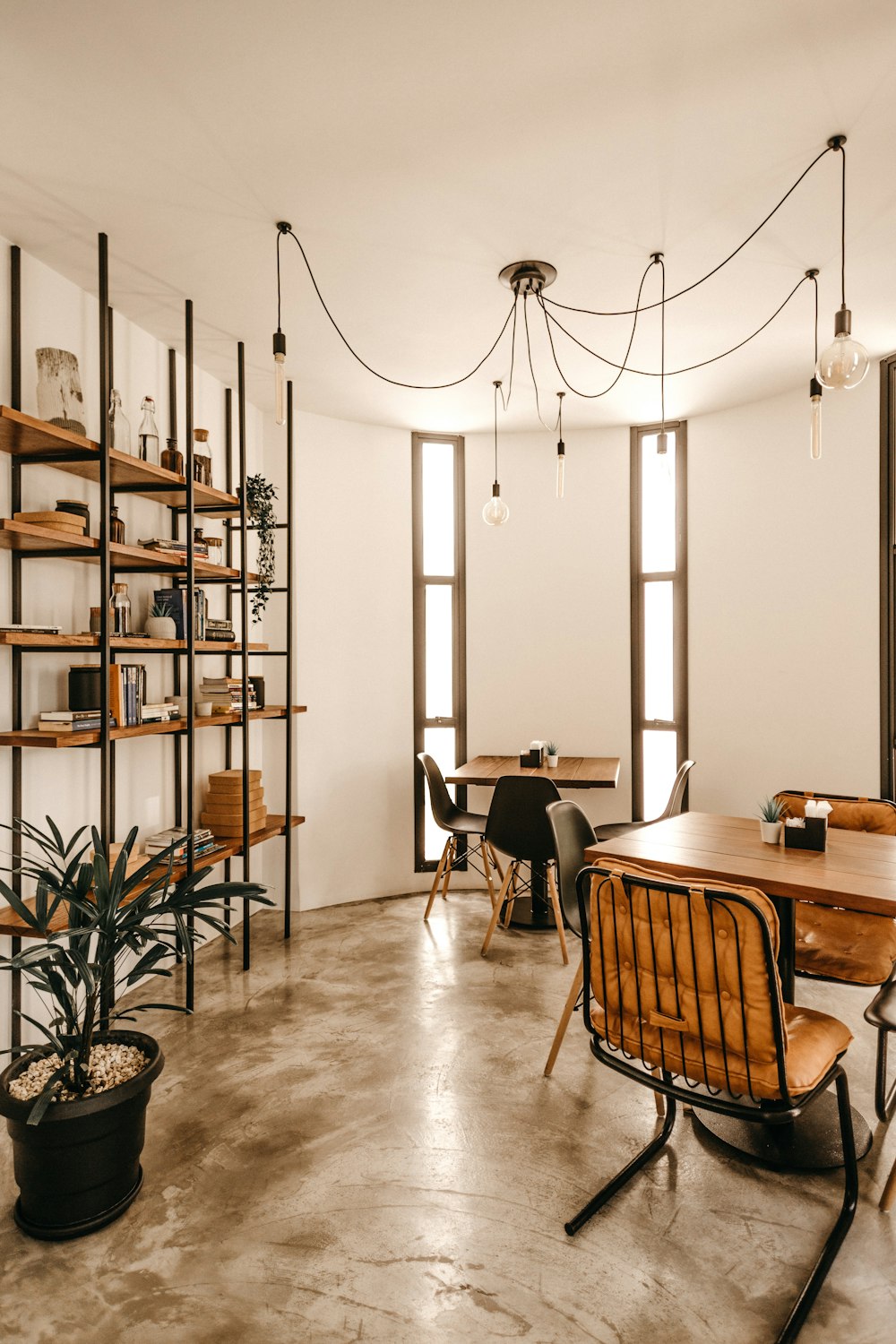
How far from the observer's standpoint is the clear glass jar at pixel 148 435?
11.0ft

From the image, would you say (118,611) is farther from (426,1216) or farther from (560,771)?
(560,771)

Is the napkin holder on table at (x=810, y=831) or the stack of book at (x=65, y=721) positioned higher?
the stack of book at (x=65, y=721)

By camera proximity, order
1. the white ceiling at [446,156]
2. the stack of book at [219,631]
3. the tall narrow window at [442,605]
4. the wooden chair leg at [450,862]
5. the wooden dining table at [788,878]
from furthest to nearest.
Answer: the tall narrow window at [442,605]
the wooden chair leg at [450,862]
the stack of book at [219,631]
the wooden dining table at [788,878]
the white ceiling at [446,156]

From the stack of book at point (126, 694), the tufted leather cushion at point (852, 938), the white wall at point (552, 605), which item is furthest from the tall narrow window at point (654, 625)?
the stack of book at point (126, 694)

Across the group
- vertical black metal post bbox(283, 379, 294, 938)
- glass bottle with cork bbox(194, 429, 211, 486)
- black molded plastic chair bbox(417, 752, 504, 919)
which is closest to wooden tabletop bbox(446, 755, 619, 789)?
black molded plastic chair bbox(417, 752, 504, 919)

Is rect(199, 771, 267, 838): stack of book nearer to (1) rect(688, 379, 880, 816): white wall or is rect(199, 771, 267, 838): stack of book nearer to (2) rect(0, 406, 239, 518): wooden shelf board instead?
(2) rect(0, 406, 239, 518): wooden shelf board

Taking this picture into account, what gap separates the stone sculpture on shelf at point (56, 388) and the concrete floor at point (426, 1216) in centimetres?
243

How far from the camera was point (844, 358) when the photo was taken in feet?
7.08

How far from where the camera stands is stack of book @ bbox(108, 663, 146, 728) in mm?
2969

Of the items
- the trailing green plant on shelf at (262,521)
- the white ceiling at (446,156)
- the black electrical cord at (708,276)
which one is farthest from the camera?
the trailing green plant on shelf at (262,521)

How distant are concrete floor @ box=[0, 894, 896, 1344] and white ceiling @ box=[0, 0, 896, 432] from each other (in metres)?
3.03

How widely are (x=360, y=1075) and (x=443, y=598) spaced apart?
10.5ft

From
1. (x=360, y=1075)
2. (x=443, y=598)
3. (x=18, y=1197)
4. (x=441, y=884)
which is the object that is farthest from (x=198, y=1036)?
(x=443, y=598)

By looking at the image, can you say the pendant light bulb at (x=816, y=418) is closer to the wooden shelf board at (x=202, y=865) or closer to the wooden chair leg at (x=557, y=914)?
the wooden chair leg at (x=557, y=914)
